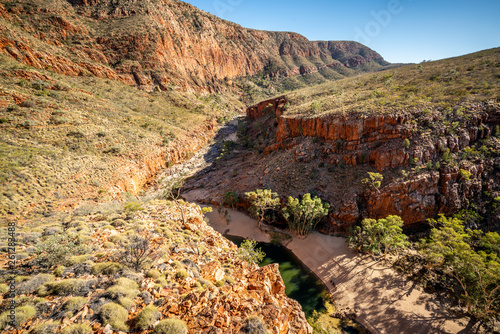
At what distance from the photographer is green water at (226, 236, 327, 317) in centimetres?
2022

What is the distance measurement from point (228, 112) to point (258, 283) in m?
89.2

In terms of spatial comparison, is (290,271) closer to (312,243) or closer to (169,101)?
(312,243)

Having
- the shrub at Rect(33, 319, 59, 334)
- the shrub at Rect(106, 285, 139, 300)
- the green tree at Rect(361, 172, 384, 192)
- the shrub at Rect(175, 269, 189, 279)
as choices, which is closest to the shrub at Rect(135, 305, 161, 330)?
the shrub at Rect(106, 285, 139, 300)

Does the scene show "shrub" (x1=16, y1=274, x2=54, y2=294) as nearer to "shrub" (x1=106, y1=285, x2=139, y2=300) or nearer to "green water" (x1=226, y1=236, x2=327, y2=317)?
"shrub" (x1=106, y1=285, x2=139, y2=300)

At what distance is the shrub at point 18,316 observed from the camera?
6.65 metres

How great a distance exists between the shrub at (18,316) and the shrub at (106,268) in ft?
9.11

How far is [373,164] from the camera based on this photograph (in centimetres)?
3075


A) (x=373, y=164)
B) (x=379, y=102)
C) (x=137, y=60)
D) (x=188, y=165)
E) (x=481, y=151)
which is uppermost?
(x=137, y=60)

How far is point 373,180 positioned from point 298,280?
17.5m

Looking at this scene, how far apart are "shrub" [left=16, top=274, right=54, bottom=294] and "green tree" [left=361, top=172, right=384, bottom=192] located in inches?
1285

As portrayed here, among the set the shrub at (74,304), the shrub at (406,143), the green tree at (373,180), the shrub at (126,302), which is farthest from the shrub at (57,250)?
the shrub at (406,143)

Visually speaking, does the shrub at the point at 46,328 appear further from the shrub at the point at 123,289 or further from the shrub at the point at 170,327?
the shrub at the point at 170,327

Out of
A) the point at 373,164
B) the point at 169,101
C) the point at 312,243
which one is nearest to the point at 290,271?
the point at 312,243

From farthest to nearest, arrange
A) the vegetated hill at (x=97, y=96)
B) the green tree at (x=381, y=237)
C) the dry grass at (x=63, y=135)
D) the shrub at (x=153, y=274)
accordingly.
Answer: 1. the vegetated hill at (x=97, y=96)
2. the green tree at (x=381, y=237)
3. the dry grass at (x=63, y=135)
4. the shrub at (x=153, y=274)
